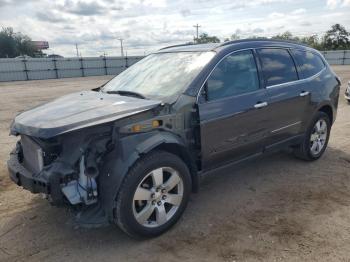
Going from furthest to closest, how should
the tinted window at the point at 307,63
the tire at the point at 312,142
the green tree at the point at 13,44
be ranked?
the green tree at the point at 13,44 < the tire at the point at 312,142 < the tinted window at the point at 307,63

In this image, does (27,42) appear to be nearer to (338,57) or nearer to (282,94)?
(338,57)

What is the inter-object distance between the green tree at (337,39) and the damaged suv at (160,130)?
69.4 meters

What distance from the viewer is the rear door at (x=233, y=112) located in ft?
12.5

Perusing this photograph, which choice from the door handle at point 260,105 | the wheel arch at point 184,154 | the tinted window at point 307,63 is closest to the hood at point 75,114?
the wheel arch at point 184,154

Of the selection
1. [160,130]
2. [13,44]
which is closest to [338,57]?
[160,130]

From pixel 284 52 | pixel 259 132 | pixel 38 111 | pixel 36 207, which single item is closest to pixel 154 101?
pixel 38 111

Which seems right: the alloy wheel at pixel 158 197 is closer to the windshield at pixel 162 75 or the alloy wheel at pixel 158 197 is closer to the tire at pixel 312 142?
the windshield at pixel 162 75

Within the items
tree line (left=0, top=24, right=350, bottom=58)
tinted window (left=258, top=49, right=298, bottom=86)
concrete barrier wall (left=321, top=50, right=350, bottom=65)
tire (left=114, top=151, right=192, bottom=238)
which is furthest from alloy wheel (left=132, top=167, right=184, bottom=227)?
tree line (left=0, top=24, right=350, bottom=58)

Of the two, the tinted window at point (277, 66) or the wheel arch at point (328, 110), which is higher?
the tinted window at point (277, 66)

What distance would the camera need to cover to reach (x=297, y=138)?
5.18 meters

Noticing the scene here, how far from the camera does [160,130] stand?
3.48 m

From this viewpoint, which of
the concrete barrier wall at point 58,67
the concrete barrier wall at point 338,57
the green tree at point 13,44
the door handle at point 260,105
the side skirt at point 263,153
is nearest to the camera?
the side skirt at point 263,153

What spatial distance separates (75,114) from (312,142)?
383 centimetres

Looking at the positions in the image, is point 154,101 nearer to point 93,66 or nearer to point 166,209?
point 166,209
